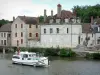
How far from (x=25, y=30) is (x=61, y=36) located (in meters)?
11.8

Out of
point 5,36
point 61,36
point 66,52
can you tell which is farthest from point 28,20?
point 66,52

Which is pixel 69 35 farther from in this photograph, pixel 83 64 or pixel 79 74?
pixel 79 74

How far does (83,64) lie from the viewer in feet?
197

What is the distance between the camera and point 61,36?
82312mm

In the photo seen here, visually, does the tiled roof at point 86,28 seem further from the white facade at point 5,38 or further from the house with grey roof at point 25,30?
the white facade at point 5,38

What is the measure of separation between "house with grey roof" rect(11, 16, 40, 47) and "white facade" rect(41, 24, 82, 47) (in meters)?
6.41

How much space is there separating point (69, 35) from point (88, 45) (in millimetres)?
4855

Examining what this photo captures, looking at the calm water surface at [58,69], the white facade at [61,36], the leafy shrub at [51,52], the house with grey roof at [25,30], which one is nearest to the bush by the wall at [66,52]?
the leafy shrub at [51,52]

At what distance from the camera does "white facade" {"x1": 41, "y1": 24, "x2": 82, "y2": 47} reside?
80.6 m

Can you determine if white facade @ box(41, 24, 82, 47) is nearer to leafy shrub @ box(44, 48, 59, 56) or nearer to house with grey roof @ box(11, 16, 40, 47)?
leafy shrub @ box(44, 48, 59, 56)

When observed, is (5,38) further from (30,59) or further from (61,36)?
(30,59)

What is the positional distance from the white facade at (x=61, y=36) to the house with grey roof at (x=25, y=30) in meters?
6.41

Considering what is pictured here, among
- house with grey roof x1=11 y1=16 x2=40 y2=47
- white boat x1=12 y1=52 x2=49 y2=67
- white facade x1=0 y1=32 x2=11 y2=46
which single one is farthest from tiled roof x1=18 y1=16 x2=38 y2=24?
white boat x1=12 y1=52 x2=49 y2=67

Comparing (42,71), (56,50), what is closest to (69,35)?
(56,50)
